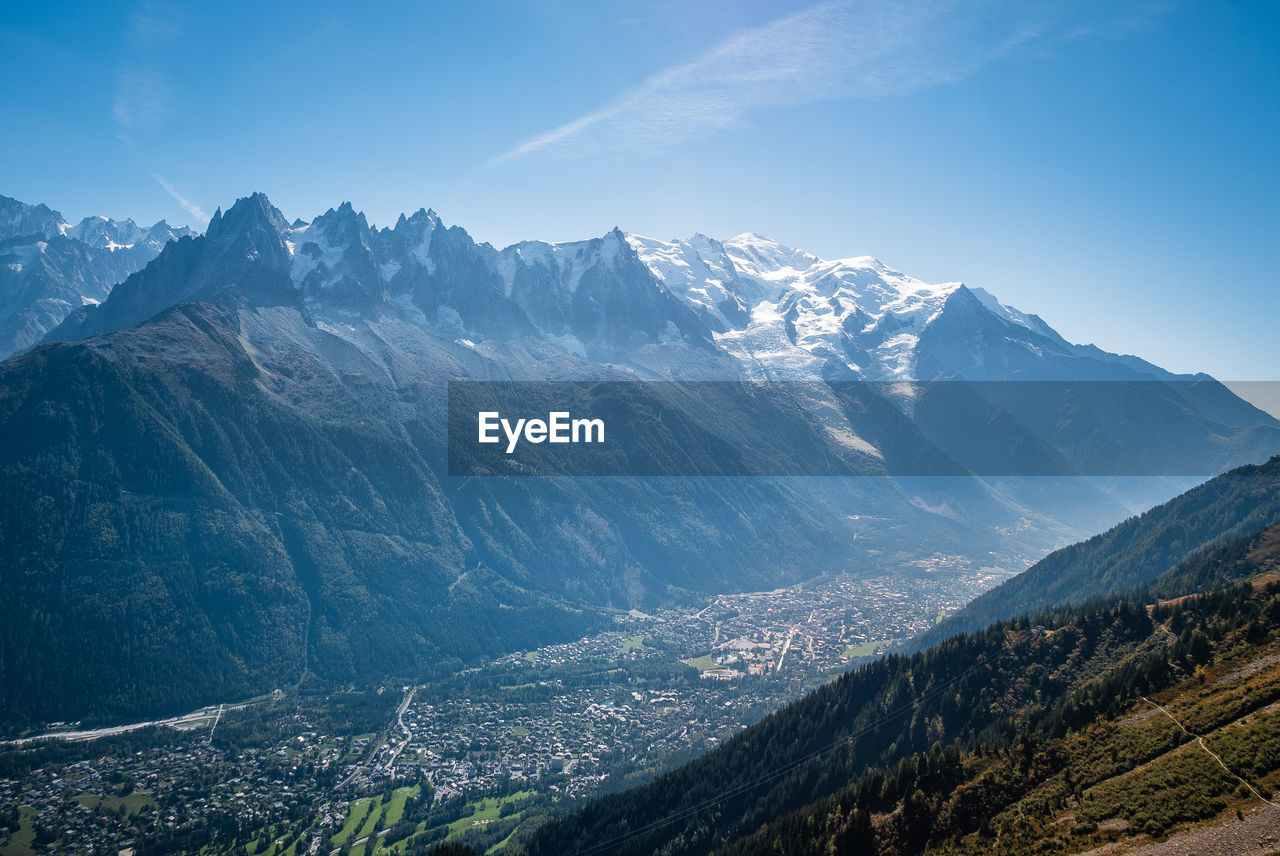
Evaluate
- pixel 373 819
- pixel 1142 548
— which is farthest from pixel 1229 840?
pixel 1142 548

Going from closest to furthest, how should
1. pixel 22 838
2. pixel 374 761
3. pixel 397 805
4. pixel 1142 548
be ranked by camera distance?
1. pixel 22 838
2. pixel 397 805
3. pixel 374 761
4. pixel 1142 548

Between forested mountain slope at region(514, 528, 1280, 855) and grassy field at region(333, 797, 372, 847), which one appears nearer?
forested mountain slope at region(514, 528, 1280, 855)

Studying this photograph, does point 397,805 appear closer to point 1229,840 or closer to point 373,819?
point 373,819

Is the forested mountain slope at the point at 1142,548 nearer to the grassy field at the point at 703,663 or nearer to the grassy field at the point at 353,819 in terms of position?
the grassy field at the point at 703,663

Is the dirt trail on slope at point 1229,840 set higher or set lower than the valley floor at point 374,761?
higher

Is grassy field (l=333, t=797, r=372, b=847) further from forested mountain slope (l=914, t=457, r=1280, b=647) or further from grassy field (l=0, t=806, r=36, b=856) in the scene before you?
forested mountain slope (l=914, t=457, r=1280, b=647)

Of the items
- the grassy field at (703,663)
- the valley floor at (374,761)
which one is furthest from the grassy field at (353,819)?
the grassy field at (703,663)

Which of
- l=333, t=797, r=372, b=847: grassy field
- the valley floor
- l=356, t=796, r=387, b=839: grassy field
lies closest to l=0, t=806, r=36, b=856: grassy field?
the valley floor

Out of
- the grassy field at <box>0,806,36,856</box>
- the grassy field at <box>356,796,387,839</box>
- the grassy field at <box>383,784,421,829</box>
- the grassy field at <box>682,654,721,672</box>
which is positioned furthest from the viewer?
the grassy field at <box>682,654,721,672</box>

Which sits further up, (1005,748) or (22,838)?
(1005,748)

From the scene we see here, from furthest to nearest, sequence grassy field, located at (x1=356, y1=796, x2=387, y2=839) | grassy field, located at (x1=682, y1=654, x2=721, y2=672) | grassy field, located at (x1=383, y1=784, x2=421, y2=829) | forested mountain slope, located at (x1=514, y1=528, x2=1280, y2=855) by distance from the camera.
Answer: grassy field, located at (x1=682, y1=654, x2=721, y2=672), grassy field, located at (x1=383, y1=784, x2=421, y2=829), grassy field, located at (x1=356, y1=796, x2=387, y2=839), forested mountain slope, located at (x1=514, y1=528, x2=1280, y2=855)

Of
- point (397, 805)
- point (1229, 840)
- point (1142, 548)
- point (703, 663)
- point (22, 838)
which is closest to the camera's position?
point (1229, 840)

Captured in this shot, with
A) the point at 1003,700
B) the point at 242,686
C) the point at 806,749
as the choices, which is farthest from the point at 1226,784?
the point at 242,686

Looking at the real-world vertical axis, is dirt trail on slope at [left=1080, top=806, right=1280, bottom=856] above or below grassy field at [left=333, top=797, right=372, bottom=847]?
above
